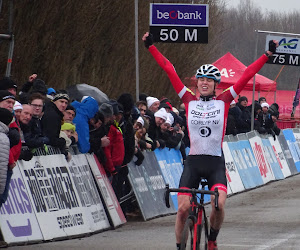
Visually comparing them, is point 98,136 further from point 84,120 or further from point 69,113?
point 69,113

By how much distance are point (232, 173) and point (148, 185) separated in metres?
5.87

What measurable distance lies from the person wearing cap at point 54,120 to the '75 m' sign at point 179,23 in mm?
4516

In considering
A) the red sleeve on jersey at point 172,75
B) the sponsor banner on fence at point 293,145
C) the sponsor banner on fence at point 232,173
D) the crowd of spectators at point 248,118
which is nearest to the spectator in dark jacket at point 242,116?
the crowd of spectators at point 248,118

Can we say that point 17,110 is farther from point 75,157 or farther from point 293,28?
point 293,28

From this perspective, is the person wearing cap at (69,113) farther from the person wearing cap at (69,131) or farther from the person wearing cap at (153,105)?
the person wearing cap at (153,105)

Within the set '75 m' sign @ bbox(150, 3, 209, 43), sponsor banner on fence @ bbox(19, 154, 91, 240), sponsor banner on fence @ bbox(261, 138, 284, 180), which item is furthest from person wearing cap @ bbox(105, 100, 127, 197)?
sponsor banner on fence @ bbox(261, 138, 284, 180)

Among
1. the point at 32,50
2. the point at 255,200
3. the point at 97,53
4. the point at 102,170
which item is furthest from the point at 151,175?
the point at 97,53

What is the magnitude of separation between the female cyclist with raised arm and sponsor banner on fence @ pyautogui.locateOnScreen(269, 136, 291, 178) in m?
16.9

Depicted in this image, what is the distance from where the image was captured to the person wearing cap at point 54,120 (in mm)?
12320

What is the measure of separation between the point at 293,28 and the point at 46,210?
354 ft

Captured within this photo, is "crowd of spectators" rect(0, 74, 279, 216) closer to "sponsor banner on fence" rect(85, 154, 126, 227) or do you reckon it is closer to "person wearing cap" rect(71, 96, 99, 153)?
"person wearing cap" rect(71, 96, 99, 153)

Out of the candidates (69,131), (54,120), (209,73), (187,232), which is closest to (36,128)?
(54,120)

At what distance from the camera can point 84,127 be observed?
13391 mm

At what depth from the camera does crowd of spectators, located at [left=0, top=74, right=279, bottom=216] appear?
10.7 meters
